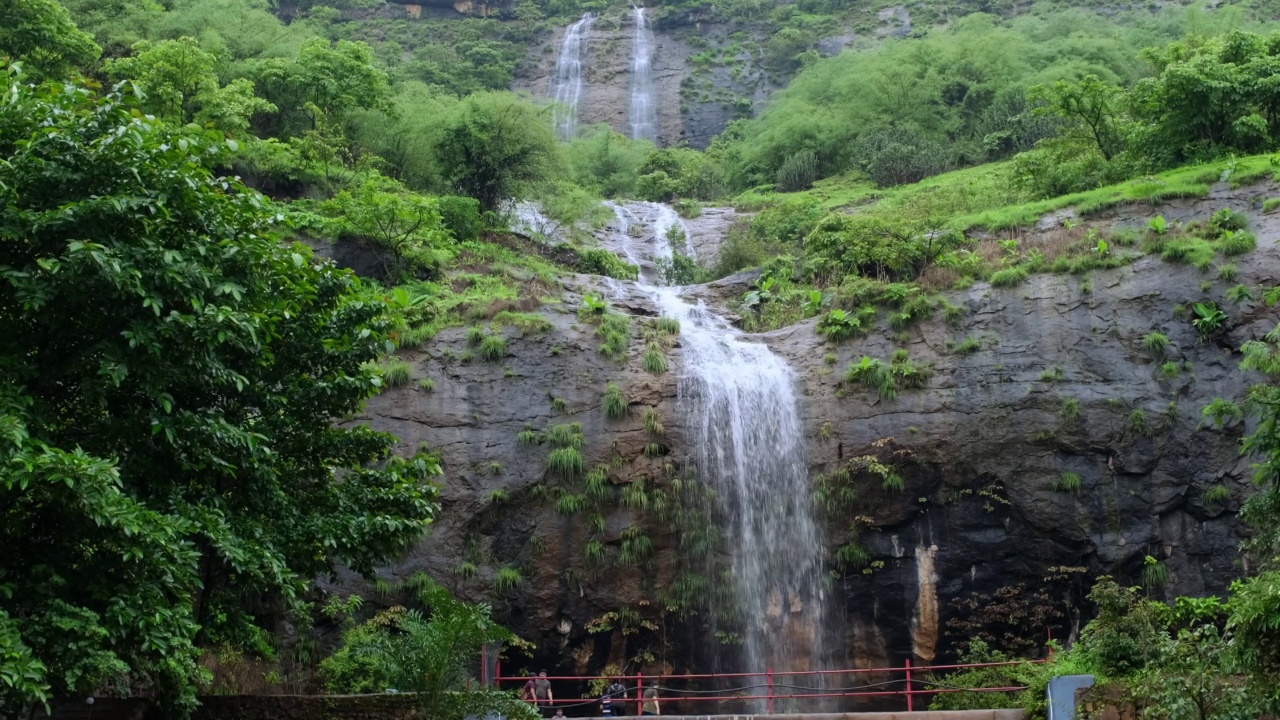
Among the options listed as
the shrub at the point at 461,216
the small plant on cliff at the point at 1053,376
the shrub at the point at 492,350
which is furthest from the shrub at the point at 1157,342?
the shrub at the point at 461,216

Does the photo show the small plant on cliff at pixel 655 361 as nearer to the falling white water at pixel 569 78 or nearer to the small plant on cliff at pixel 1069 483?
the small plant on cliff at pixel 1069 483

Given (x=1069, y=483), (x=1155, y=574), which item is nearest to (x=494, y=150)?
(x=1069, y=483)

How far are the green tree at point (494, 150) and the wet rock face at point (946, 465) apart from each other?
1061 centimetres

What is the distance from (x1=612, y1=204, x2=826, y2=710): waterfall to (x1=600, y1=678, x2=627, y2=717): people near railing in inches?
90.1

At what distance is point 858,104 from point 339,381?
114 feet

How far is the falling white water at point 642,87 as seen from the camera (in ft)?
195

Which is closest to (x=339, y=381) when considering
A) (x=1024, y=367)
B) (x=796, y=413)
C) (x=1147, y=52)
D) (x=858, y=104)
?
(x=796, y=413)

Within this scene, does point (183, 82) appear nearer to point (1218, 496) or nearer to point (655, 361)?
point (655, 361)

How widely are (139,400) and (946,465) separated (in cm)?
1427

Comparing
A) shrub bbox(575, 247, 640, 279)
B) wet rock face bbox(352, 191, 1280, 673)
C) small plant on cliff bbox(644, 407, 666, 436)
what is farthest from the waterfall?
shrub bbox(575, 247, 640, 279)

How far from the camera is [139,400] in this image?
11.2 m

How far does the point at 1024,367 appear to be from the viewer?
21328 millimetres

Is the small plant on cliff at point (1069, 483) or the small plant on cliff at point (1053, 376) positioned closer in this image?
the small plant on cliff at point (1069, 483)

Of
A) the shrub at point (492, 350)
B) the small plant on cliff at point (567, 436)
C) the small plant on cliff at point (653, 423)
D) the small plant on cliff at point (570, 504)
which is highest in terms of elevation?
the shrub at point (492, 350)
